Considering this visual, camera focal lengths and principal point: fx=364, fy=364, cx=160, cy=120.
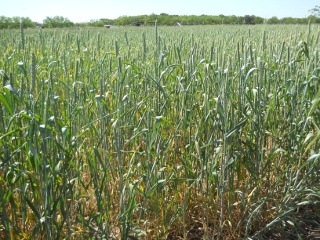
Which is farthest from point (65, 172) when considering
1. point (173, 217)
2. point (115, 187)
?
point (173, 217)

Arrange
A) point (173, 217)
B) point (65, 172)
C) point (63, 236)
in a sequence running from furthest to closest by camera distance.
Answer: point (173, 217), point (63, 236), point (65, 172)

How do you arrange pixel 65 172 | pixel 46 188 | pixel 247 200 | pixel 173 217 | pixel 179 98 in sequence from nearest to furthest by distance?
pixel 46 188 < pixel 65 172 < pixel 173 217 < pixel 247 200 < pixel 179 98

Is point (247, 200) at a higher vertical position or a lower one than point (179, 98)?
lower

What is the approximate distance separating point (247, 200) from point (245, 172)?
25 centimetres

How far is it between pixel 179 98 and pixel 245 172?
525 mm

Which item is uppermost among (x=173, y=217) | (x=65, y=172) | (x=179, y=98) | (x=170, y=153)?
(x=179, y=98)

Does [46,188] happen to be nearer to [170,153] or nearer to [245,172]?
[170,153]

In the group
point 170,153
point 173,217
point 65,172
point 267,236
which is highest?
point 65,172

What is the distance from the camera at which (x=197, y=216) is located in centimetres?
179

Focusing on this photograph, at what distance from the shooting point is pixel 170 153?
1.94 meters

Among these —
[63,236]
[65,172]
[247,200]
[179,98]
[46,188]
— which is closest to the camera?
[46,188]

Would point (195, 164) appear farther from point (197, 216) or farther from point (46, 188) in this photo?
point (46, 188)

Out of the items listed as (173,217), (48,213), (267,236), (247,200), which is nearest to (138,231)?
(173,217)

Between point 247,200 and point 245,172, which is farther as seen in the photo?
point 245,172
